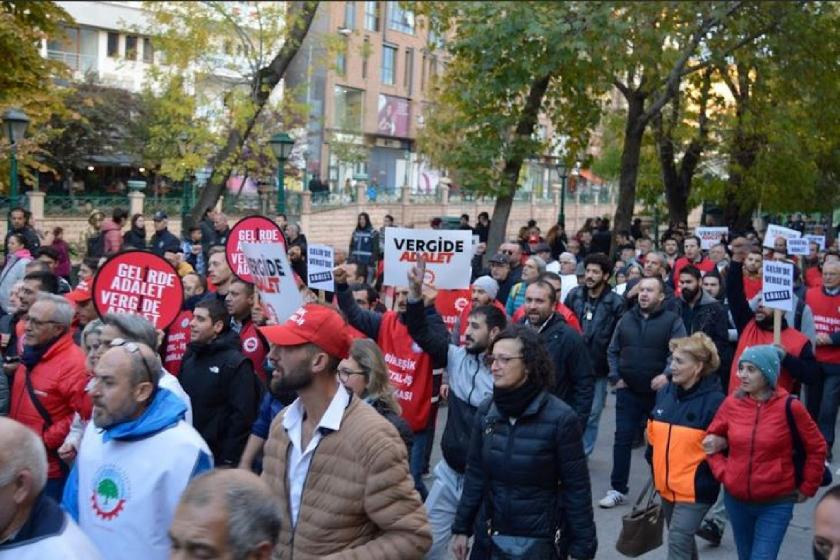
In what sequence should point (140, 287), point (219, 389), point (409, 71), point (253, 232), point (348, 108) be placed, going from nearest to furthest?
point (219, 389), point (140, 287), point (253, 232), point (409, 71), point (348, 108)

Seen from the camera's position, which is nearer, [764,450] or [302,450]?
[302,450]

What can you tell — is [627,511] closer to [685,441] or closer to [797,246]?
[685,441]

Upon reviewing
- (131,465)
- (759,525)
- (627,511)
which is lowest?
(627,511)

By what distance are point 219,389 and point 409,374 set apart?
Answer: 1883 millimetres

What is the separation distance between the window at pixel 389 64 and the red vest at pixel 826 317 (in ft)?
97.0

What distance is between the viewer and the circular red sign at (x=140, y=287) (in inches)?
283

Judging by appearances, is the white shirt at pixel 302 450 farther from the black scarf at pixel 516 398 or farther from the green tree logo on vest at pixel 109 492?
the black scarf at pixel 516 398

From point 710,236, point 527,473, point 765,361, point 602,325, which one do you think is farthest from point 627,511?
point 710,236

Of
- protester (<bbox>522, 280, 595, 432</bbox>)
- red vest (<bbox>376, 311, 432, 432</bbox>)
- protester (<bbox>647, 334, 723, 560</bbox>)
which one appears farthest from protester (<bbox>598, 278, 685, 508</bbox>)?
protester (<bbox>647, 334, 723, 560</bbox>)

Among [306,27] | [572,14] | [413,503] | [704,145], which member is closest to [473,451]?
[413,503]

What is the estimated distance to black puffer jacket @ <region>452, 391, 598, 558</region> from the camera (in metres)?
5.09

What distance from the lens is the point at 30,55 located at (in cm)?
1848

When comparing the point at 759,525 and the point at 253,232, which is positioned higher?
the point at 253,232

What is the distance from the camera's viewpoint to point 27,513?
318 centimetres
